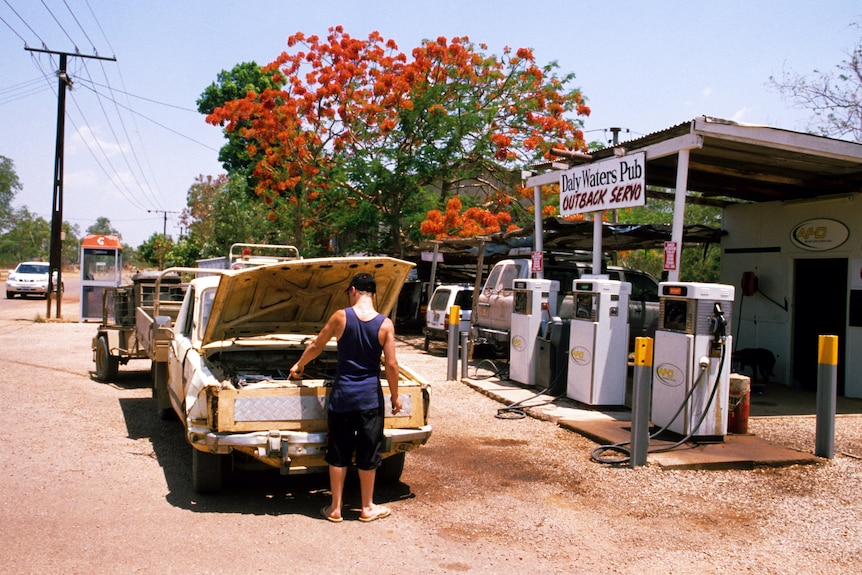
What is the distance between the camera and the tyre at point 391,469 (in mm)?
5965

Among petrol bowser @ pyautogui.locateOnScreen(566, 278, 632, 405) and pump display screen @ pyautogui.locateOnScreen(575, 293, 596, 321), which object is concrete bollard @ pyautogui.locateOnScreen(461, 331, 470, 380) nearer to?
pump display screen @ pyautogui.locateOnScreen(575, 293, 596, 321)

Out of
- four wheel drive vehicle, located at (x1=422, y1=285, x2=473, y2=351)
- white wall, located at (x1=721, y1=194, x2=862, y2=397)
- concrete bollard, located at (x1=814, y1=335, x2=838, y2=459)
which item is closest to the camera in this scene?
concrete bollard, located at (x1=814, y1=335, x2=838, y2=459)

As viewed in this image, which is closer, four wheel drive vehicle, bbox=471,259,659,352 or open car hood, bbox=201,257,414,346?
open car hood, bbox=201,257,414,346

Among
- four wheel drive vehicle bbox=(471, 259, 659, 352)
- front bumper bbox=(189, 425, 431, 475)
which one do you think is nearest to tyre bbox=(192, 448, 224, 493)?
front bumper bbox=(189, 425, 431, 475)

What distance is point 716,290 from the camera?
24.8 ft

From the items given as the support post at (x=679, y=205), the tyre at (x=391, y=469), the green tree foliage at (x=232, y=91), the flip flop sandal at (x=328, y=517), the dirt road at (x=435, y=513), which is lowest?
the dirt road at (x=435, y=513)

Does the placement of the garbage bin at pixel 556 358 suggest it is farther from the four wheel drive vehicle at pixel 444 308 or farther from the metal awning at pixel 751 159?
the four wheel drive vehicle at pixel 444 308

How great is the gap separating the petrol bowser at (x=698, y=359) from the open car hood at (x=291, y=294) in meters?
3.15

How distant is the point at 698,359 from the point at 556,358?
311 cm

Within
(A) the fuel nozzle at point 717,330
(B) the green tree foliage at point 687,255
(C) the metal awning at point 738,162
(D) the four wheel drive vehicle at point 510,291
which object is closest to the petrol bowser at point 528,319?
(C) the metal awning at point 738,162

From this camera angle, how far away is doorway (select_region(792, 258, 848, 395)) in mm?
11883

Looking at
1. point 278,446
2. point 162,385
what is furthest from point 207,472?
point 162,385

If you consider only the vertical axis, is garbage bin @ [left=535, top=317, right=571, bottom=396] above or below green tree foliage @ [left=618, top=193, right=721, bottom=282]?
below

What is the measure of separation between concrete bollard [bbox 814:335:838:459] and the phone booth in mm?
19236
